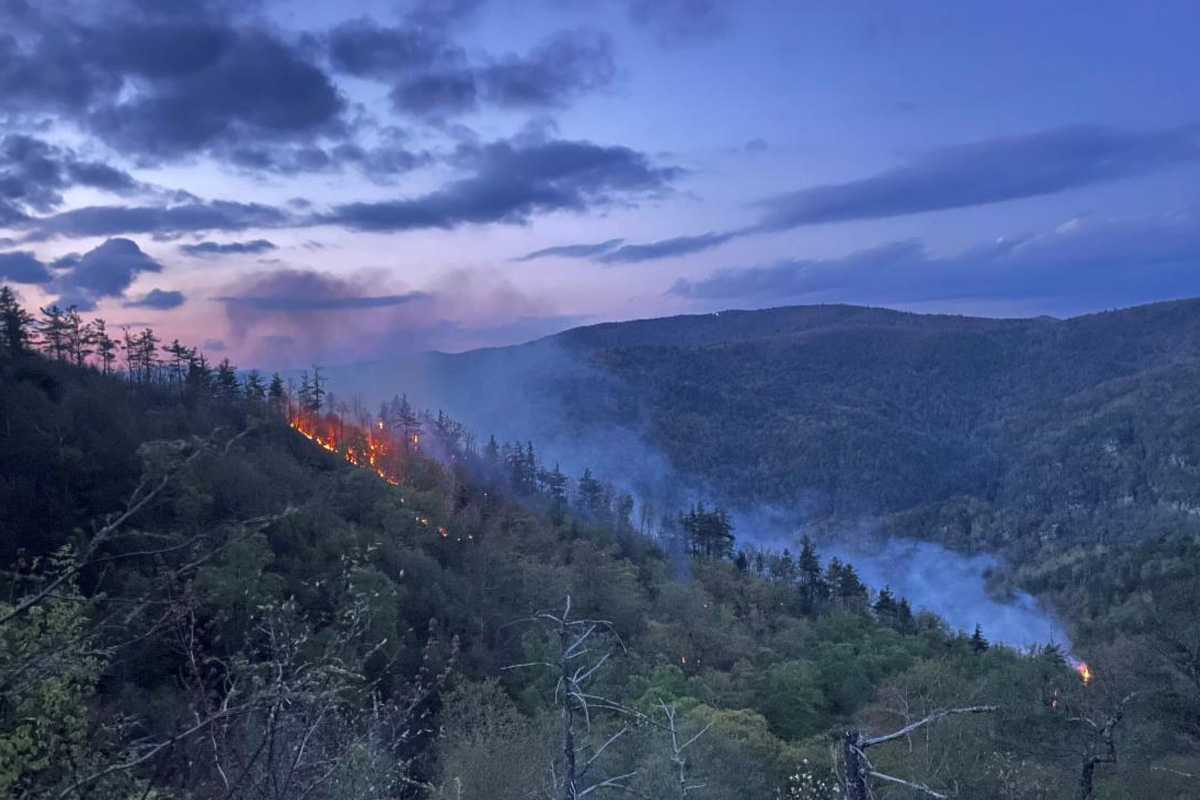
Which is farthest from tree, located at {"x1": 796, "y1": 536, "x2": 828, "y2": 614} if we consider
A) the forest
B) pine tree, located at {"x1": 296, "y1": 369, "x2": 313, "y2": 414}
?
pine tree, located at {"x1": 296, "y1": 369, "x2": 313, "y2": 414}

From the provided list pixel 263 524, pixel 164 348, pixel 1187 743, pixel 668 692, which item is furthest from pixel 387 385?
pixel 263 524

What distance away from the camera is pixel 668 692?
91.2 feet

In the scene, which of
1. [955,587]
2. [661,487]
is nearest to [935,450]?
[661,487]

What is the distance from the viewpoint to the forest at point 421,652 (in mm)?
4367

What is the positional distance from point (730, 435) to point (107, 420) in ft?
537

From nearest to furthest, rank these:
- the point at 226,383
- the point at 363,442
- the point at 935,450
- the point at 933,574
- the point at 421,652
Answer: the point at 421,652
the point at 226,383
the point at 363,442
the point at 933,574
the point at 935,450

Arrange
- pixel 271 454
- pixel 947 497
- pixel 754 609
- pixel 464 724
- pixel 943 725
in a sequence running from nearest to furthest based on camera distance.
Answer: pixel 943 725 < pixel 464 724 < pixel 271 454 < pixel 754 609 < pixel 947 497

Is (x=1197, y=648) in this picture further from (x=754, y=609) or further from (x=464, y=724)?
(x=754, y=609)

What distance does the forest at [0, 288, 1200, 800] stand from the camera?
437cm

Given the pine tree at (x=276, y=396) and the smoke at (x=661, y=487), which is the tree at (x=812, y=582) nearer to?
the smoke at (x=661, y=487)

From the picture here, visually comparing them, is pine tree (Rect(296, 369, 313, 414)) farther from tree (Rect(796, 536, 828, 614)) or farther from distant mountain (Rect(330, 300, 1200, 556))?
distant mountain (Rect(330, 300, 1200, 556))

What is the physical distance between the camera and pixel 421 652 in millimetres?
30781

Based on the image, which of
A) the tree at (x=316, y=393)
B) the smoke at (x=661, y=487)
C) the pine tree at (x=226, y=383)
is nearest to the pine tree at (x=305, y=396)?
the tree at (x=316, y=393)

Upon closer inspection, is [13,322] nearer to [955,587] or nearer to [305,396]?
[305,396]
